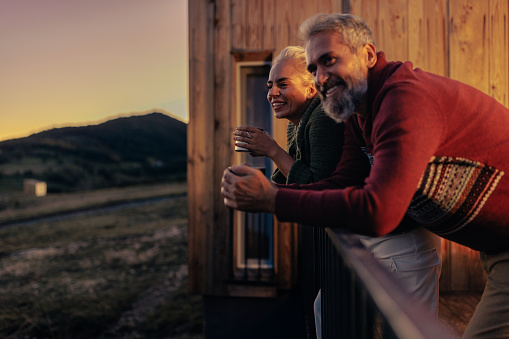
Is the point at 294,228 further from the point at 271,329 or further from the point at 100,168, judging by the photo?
the point at 100,168

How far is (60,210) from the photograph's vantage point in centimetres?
2094

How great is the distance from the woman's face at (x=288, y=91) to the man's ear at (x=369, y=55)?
456mm

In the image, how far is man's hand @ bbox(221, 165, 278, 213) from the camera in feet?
4.04

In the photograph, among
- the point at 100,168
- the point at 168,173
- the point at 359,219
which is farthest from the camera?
the point at 168,173

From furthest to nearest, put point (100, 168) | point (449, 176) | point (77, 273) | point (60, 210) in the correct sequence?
point (100, 168) → point (60, 210) → point (77, 273) → point (449, 176)

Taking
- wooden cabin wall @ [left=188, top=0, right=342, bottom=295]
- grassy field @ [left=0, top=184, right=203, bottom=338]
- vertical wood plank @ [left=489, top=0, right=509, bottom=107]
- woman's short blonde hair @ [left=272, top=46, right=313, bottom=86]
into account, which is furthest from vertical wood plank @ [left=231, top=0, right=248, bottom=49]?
grassy field @ [left=0, top=184, right=203, bottom=338]

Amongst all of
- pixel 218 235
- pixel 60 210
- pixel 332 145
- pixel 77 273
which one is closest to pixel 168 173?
pixel 60 210

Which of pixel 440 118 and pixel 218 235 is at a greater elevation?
pixel 440 118

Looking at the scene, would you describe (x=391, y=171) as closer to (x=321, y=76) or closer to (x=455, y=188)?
(x=455, y=188)

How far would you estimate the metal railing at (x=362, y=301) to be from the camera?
27.5 inches

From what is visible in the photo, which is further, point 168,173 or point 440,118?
point 168,173

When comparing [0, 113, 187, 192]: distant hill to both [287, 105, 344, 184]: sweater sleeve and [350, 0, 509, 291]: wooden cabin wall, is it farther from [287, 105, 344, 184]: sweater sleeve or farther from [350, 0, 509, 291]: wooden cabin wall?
[287, 105, 344, 184]: sweater sleeve

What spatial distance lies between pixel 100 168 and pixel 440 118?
38726mm

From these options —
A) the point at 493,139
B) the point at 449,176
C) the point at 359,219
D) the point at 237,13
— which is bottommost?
the point at 359,219
